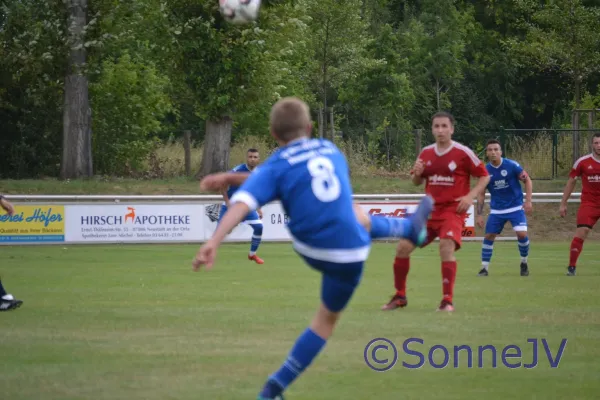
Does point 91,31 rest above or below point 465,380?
above

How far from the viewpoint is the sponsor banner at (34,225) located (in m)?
27.3

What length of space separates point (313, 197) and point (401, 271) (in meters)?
5.75

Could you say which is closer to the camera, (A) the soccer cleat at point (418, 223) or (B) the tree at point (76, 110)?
(A) the soccer cleat at point (418, 223)

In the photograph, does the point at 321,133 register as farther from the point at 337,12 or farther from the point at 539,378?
the point at 539,378

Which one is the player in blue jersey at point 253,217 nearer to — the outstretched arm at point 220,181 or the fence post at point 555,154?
the outstretched arm at point 220,181

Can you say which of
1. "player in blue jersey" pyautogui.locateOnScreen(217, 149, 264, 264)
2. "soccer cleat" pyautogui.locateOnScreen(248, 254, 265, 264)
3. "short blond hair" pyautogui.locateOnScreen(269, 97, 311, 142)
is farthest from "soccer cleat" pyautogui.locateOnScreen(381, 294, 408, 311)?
"soccer cleat" pyautogui.locateOnScreen(248, 254, 265, 264)

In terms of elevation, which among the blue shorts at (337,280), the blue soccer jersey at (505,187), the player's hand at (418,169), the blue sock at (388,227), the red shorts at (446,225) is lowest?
the blue soccer jersey at (505,187)

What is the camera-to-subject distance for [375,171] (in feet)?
123

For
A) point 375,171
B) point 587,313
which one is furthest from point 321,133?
point 587,313

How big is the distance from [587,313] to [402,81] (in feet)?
124

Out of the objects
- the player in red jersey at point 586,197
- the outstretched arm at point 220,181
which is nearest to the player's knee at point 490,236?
the player in red jersey at point 586,197

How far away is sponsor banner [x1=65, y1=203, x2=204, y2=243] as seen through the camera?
27.6 m

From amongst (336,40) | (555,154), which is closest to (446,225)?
(555,154)

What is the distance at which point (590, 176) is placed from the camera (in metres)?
17.8
